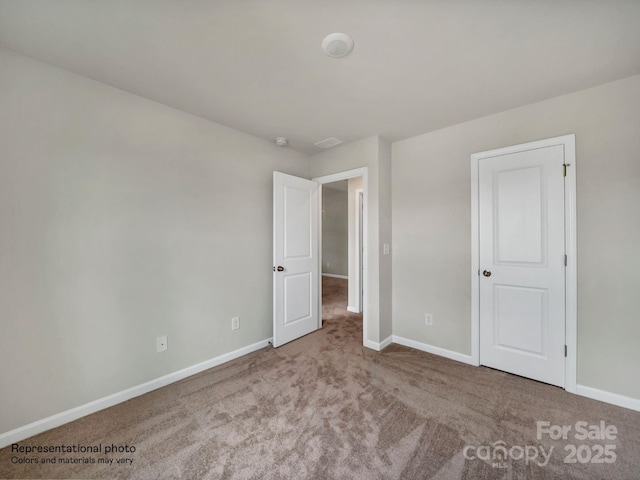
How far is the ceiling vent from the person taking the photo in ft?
9.82

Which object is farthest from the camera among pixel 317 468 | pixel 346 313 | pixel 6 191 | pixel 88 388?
pixel 346 313

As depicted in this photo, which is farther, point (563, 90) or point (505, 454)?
point (563, 90)

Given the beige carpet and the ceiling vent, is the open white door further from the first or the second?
the beige carpet

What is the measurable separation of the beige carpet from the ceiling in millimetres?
2494

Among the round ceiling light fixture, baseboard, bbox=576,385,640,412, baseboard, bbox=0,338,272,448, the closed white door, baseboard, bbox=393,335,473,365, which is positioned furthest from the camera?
baseboard, bbox=393,335,473,365

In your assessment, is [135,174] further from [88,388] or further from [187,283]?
[88,388]

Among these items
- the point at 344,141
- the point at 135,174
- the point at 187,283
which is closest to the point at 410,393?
the point at 187,283

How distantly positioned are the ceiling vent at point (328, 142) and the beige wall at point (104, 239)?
941 millimetres

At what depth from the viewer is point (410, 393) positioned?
83.0 inches

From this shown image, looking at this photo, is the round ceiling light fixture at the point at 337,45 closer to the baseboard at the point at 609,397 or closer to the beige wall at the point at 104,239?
the beige wall at the point at 104,239

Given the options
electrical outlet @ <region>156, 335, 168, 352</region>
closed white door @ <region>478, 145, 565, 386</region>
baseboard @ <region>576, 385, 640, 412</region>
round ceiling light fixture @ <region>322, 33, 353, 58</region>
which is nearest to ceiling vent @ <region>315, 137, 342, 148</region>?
round ceiling light fixture @ <region>322, 33, 353, 58</region>

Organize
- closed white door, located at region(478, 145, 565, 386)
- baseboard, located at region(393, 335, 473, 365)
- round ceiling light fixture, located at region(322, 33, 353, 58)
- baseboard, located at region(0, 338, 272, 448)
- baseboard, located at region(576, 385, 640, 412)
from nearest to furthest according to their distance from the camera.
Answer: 1. round ceiling light fixture, located at region(322, 33, 353, 58)
2. baseboard, located at region(0, 338, 272, 448)
3. baseboard, located at region(576, 385, 640, 412)
4. closed white door, located at region(478, 145, 565, 386)
5. baseboard, located at region(393, 335, 473, 365)

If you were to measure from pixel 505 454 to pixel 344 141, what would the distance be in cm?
307

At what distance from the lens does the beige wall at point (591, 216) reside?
6.19 feet
